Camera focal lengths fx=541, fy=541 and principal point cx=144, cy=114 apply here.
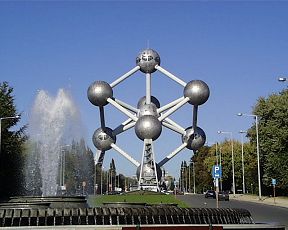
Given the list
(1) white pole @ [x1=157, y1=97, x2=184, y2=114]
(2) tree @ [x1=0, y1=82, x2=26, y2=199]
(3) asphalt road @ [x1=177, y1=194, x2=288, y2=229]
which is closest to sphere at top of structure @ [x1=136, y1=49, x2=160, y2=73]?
(1) white pole @ [x1=157, y1=97, x2=184, y2=114]

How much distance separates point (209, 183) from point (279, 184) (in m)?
51.1

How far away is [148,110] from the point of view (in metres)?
73.6

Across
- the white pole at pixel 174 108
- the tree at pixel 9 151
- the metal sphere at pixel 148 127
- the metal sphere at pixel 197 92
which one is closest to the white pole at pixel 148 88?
the white pole at pixel 174 108

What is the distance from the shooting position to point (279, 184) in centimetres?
6038

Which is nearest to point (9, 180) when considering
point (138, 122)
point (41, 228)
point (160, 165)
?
point (138, 122)

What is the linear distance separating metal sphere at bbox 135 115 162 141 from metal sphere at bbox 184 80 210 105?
5.69 m

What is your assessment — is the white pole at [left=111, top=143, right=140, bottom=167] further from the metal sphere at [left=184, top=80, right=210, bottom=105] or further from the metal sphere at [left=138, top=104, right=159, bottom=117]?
the metal sphere at [left=184, top=80, right=210, bottom=105]

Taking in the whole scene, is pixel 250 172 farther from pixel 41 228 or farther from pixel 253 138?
pixel 41 228

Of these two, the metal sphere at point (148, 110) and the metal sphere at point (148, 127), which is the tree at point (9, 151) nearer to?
the metal sphere at point (148, 127)

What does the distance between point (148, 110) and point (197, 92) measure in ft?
24.1

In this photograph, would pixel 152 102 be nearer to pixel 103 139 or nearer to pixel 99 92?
pixel 103 139

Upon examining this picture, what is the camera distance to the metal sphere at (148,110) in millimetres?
73281

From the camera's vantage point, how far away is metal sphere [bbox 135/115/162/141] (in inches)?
2719

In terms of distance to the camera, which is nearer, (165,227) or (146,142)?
(165,227)
